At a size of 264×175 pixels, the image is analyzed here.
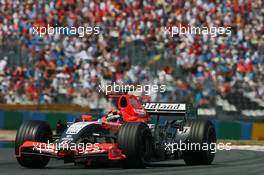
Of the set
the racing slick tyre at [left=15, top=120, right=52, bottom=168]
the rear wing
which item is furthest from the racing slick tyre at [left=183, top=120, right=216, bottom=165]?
the racing slick tyre at [left=15, top=120, right=52, bottom=168]

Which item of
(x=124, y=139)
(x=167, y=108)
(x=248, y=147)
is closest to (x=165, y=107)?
(x=167, y=108)

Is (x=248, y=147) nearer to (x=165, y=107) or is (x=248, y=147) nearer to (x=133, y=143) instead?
(x=165, y=107)

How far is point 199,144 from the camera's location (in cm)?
1179

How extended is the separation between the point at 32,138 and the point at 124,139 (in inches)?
59.0

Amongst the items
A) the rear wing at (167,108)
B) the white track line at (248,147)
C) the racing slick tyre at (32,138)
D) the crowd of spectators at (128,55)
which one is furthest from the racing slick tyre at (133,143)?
the crowd of spectators at (128,55)

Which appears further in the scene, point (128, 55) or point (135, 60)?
point (128, 55)

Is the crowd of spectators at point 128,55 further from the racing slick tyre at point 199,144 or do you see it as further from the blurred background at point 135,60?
the racing slick tyre at point 199,144

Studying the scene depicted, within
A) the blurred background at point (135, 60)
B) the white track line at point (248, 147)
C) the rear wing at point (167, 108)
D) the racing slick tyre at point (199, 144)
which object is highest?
the blurred background at point (135, 60)

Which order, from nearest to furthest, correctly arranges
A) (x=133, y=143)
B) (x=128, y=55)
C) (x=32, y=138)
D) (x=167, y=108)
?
(x=133, y=143), (x=32, y=138), (x=167, y=108), (x=128, y=55)

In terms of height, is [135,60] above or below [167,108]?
above

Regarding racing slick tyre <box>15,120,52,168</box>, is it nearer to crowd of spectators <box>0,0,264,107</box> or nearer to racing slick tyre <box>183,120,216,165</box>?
racing slick tyre <box>183,120,216,165</box>

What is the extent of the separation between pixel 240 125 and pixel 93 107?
14.7 ft

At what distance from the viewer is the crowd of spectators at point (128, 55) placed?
69.8 ft

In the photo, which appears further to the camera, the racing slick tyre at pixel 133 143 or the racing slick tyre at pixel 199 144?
the racing slick tyre at pixel 199 144
